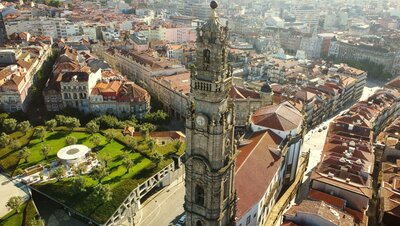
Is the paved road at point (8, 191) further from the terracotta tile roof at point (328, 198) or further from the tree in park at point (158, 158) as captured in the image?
the terracotta tile roof at point (328, 198)

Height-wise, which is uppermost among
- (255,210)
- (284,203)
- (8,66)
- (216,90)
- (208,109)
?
(216,90)

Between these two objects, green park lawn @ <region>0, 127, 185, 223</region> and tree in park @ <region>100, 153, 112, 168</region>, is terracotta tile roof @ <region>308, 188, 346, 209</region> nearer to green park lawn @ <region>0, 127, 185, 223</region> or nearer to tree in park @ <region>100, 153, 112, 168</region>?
green park lawn @ <region>0, 127, 185, 223</region>

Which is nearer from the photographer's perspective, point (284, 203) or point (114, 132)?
point (284, 203)

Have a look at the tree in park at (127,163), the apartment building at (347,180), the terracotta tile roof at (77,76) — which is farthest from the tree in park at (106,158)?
the apartment building at (347,180)

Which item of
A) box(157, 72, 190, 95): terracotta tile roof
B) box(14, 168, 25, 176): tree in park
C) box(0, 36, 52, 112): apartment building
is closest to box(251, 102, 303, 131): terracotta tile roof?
box(157, 72, 190, 95): terracotta tile roof

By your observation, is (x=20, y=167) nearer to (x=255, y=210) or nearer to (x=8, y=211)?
(x=8, y=211)

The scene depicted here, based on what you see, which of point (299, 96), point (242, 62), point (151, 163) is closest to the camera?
point (151, 163)

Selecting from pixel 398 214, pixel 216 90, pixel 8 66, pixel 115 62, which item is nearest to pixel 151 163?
pixel 216 90
